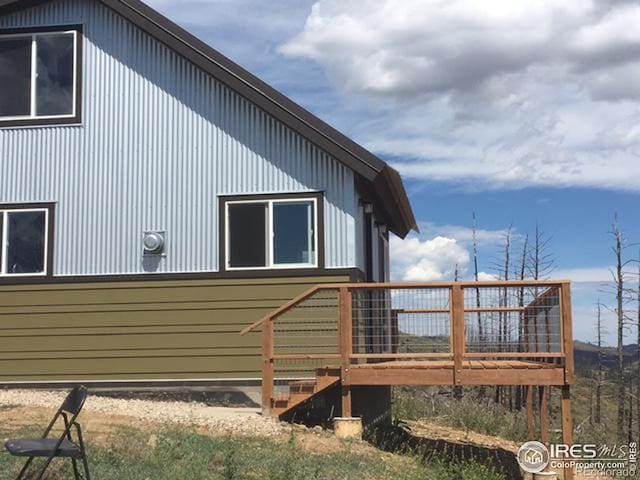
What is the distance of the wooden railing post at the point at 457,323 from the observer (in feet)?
33.9

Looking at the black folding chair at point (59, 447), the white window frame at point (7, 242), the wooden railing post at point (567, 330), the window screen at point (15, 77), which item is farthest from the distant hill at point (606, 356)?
the black folding chair at point (59, 447)

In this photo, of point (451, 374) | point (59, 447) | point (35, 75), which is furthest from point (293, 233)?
point (59, 447)

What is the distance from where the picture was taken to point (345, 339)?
34.8ft

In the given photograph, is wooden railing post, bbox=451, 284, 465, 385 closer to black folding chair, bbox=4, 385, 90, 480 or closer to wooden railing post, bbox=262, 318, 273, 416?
wooden railing post, bbox=262, 318, 273, 416

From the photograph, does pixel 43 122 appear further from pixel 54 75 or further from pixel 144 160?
pixel 144 160

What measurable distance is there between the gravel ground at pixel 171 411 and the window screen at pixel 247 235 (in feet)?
7.46

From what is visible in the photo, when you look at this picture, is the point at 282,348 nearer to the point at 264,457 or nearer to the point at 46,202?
the point at 264,457

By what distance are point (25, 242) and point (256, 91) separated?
4.56 m

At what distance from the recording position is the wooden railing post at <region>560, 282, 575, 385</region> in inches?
400

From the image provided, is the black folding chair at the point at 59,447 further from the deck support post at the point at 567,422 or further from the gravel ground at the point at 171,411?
the deck support post at the point at 567,422

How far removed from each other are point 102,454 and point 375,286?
4032mm

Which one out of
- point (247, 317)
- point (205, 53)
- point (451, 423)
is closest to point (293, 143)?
point (205, 53)

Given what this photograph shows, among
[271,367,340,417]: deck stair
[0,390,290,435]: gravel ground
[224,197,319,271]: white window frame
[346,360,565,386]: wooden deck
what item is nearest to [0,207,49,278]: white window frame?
[0,390,290,435]: gravel ground

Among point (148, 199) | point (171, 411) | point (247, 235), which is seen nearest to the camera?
point (171, 411)
